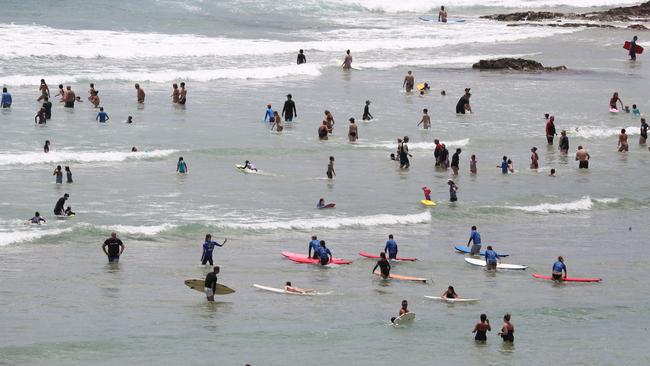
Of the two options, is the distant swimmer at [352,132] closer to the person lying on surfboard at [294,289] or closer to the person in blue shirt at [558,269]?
the person in blue shirt at [558,269]

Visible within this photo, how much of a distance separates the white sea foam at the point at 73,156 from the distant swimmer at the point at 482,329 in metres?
17.3

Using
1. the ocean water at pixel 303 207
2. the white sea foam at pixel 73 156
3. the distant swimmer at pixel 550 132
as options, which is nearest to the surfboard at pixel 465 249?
the ocean water at pixel 303 207

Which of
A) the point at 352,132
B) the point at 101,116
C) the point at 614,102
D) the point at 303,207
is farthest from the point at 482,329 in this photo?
the point at 614,102

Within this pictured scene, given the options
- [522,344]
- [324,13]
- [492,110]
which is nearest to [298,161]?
[492,110]

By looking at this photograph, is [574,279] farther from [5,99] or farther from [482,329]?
[5,99]

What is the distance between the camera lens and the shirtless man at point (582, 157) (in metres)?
39.6

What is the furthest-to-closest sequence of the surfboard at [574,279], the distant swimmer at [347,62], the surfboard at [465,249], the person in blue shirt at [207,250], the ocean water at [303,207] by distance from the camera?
the distant swimmer at [347,62] → the surfboard at [465,249] → the person in blue shirt at [207,250] → the surfboard at [574,279] → the ocean water at [303,207]

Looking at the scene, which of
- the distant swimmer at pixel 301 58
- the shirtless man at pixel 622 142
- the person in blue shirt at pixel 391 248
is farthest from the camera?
the distant swimmer at pixel 301 58

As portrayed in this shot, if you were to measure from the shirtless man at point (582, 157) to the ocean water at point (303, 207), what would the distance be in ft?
1.08

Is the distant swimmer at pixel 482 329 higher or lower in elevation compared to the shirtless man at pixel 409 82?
lower

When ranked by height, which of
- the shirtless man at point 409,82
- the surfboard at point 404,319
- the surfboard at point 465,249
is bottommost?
the surfboard at point 404,319

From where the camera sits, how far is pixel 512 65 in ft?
191

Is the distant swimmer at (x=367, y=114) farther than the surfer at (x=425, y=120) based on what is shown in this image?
Yes

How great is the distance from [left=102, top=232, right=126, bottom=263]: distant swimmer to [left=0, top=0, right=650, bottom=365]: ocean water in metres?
0.28
